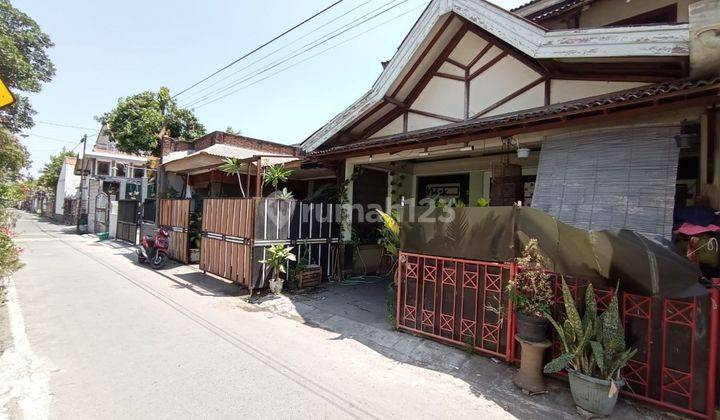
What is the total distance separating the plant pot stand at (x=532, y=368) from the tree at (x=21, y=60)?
81.5 feet

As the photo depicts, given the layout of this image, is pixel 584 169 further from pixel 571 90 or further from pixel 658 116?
pixel 571 90

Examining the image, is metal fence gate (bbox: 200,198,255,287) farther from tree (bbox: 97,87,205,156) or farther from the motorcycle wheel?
tree (bbox: 97,87,205,156)

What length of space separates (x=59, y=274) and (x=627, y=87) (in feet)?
46.4

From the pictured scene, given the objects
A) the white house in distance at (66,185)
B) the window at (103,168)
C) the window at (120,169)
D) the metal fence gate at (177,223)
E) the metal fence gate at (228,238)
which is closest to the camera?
the metal fence gate at (228,238)

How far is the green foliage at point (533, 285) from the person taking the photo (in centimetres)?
395

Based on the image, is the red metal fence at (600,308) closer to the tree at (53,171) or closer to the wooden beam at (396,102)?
the wooden beam at (396,102)

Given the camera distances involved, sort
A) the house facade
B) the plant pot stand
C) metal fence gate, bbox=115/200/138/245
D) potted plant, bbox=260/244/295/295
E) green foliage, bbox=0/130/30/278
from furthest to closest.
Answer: metal fence gate, bbox=115/200/138/245 < potted plant, bbox=260/244/295/295 < green foliage, bbox=0/130/30/278 < the house facade < the plant pot stand

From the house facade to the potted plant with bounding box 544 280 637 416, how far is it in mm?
1496

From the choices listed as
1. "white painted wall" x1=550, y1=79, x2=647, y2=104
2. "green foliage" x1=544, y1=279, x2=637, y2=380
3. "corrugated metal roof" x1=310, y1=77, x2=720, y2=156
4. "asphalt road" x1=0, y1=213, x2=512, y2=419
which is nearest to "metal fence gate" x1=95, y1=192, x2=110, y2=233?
"asphalt road" x1=0, y1=213, x2=512, y2=419

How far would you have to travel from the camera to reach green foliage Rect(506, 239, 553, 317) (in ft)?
12.9

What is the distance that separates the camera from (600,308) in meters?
3.97

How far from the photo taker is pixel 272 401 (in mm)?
3551

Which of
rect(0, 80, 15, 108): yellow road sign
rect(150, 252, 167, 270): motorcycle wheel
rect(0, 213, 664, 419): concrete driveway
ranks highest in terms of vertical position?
rect(0, 80, 15, 108): yellow road sign

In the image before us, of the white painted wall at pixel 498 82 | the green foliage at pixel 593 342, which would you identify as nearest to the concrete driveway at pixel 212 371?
the green foliage at pixel 593 342
